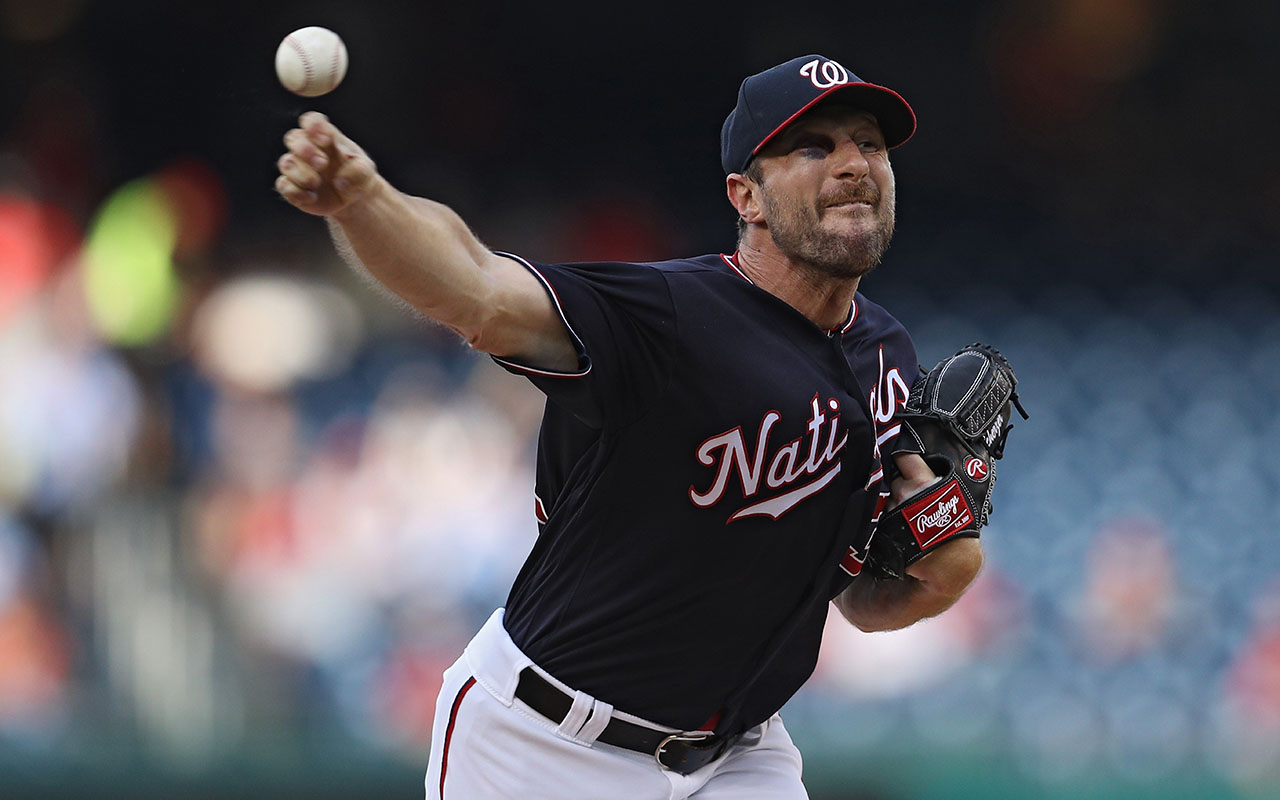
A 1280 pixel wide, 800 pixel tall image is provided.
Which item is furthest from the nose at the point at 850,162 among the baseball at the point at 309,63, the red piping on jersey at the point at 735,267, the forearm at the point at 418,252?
the baseball at the point at 309,63

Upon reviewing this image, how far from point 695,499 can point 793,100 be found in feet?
2.26

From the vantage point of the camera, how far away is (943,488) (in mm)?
2355

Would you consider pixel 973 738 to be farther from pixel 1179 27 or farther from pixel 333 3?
pixel 333 3

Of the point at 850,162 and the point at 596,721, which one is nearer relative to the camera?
the point at 596,721

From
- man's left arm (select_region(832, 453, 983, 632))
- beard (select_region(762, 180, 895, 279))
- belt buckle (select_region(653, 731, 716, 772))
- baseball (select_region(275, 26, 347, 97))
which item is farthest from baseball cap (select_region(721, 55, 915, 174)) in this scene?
belt buckle (select_region(653, 731, 716, 772))

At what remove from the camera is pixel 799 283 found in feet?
7.41

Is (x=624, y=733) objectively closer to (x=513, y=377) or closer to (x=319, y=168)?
(x=319, y=168)

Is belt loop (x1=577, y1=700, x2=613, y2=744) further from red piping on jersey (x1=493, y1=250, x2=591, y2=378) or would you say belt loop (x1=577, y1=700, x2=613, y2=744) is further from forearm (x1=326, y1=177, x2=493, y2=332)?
forearm (x1=326, y1=177, x2=493, y2=332)

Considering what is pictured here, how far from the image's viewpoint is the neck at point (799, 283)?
226cm

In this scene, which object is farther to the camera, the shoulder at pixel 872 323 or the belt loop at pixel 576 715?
the shoulder at pixel 872 323

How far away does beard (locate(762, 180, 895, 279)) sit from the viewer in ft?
7.26

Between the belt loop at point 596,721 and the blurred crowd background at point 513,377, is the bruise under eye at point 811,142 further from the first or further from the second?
the blurred crowd background at point 513,377

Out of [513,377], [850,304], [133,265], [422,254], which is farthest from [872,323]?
[133,265]

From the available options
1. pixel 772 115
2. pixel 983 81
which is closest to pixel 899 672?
pixel 983 81
